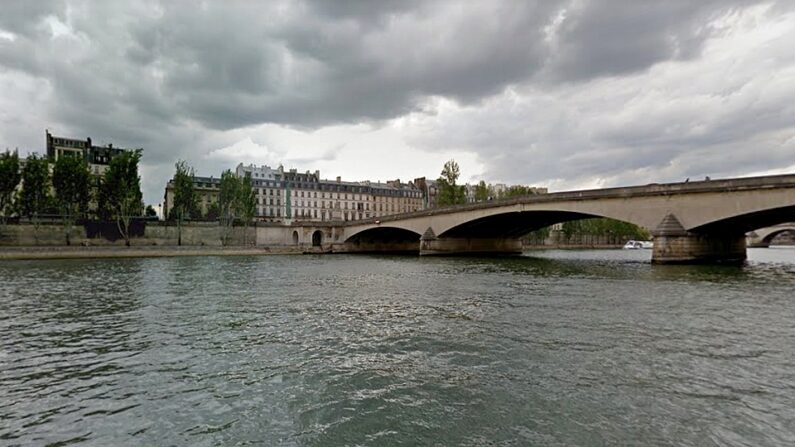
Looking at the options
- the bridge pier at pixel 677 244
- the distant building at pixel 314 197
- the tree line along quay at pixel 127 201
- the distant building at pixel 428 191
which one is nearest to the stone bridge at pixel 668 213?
the bridge pier at pixel 677 244

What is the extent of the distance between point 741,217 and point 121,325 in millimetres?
38157

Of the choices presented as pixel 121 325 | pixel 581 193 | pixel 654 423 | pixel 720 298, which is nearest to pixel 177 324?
pixel 121 325

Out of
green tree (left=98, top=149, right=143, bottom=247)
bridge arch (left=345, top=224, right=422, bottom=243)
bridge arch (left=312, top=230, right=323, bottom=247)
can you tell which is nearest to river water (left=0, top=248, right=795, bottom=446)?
bridge arch (left=345, top=224, right=422, bottom=243)

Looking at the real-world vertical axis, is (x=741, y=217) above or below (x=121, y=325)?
above

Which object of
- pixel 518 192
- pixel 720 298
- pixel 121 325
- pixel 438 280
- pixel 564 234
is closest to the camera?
pixel 121 325

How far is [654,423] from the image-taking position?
5.88 m

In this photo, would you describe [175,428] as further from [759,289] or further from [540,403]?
[759,289]

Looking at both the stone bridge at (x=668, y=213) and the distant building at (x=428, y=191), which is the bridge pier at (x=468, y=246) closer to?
the stone bridge at (x=668, y=213)

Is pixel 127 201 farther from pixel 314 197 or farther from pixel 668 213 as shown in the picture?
pixel 668 213

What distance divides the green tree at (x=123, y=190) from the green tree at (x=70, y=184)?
2.22 metres

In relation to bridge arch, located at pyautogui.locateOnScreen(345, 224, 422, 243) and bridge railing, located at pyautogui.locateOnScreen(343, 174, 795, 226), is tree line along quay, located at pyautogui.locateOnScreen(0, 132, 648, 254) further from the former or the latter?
bridge railing, located at pyautogui.locateOnScreen(343, 174, 795, 226)

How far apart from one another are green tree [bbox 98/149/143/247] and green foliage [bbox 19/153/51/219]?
21.8 ft

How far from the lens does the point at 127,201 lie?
6366 centimetres

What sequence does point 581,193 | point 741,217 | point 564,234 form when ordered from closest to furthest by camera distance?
point 741,217
point 581,193
point 564,234
